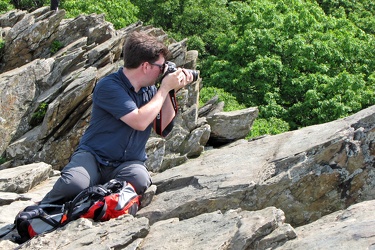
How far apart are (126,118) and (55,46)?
43.6ft

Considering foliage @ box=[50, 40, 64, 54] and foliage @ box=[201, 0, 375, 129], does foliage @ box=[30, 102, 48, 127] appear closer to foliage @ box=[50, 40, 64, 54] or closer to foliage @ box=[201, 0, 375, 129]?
foliage @ box=[50, 40, 64, 54]

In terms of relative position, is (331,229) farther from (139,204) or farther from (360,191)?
(139,204)

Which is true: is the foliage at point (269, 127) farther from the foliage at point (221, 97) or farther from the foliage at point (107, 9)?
the foliage at point (107, 9)

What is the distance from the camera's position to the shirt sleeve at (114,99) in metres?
8.37

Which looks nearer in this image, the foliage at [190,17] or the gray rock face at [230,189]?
the gray rock face at [230,189]

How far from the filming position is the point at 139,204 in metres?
8.73

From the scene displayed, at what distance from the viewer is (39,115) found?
15.7 metres

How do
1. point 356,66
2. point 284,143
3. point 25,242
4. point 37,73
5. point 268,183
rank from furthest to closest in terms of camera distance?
1. point 356,66
2. point 37,73
3. point 284,143
4. point 268,183
5. point 25,242

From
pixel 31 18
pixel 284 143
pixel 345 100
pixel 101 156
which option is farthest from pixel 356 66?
pixel 101 156

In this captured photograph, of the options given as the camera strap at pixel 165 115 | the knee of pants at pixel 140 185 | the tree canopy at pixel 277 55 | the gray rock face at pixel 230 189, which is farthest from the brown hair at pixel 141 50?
the tree canopy at pixel 277 55

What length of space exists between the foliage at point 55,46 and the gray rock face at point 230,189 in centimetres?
631

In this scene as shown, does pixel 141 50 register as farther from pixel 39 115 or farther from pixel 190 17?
pixel 190 17

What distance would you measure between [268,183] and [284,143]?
150 cm

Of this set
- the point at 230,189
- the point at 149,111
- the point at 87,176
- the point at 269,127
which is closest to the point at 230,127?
the point at 230,189
